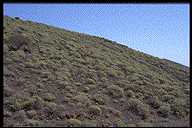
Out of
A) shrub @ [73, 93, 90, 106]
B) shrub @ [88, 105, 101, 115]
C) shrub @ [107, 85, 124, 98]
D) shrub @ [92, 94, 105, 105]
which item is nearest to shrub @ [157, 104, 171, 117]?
shrub @ [107, 85, 124, 98]

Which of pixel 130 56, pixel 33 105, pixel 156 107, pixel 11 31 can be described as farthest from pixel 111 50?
pixel 33 105

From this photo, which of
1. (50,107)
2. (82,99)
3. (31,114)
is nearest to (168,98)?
(82,99)

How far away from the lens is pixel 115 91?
2344 centimetres

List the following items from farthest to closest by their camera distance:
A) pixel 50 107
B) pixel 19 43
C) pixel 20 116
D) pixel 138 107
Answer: pixel 19 43 < pixel 138 107 < pixel 50 107 < pixel 20 116

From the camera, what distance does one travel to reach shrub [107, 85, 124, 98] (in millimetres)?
22709

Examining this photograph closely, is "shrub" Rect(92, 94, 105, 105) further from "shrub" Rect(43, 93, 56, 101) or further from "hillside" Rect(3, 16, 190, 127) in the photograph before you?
"shrub" Rect(43, 93, 56, 101)

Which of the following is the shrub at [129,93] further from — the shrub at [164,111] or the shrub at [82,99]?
the shrub at [82,99]

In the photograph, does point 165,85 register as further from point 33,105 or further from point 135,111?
point 33,105

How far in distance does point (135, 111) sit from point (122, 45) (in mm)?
23348

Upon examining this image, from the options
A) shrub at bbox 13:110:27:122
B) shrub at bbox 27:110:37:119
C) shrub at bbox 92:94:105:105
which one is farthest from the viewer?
shrub at bbox 92:94:105:105

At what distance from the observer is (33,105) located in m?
18.4

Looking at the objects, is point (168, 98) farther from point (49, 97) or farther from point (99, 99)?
point (49, 97)

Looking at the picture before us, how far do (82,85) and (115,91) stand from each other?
7.16 ft

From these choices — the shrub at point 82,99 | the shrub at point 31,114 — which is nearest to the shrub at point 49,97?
the shrub at point 82,99
